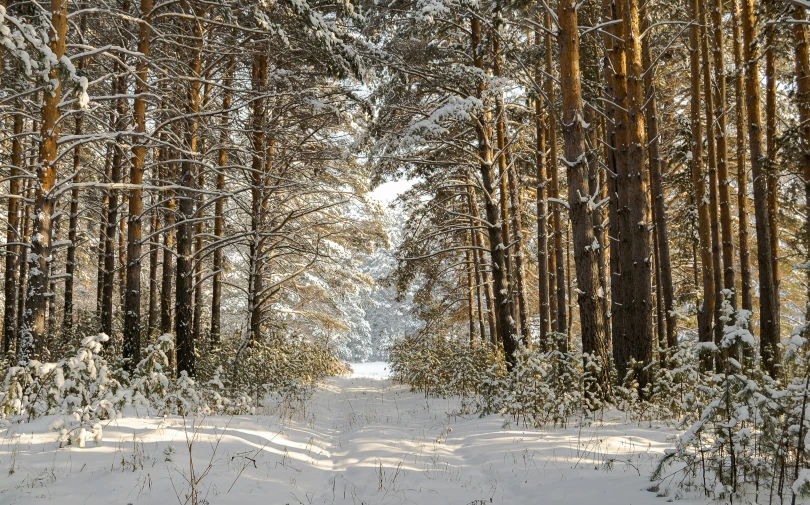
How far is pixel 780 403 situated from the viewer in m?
3.60

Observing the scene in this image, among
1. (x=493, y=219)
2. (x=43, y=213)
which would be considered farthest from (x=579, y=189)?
(x=43, y=213)

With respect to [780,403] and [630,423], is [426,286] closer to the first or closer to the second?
[630,423]

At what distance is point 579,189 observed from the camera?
25.4ft

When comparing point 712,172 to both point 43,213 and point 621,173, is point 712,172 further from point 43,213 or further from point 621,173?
point 43,213

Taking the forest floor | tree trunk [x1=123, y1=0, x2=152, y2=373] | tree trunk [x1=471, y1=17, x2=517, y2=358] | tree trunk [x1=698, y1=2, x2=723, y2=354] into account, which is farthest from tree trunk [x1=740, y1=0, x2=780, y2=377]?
tree trunk [x1=123, y1=0, x2=152, y2=373]

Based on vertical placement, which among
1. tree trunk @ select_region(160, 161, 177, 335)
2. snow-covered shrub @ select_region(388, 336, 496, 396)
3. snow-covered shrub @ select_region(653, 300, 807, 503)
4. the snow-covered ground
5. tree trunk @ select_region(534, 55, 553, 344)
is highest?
tree trunk @ select_region(534, 55, 553, 344)

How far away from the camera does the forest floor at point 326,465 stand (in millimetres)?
3891

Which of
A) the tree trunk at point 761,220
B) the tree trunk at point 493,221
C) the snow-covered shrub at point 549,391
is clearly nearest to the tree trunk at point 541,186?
the tree trunk at point 493,221

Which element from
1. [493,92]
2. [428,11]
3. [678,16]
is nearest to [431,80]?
[493,92]

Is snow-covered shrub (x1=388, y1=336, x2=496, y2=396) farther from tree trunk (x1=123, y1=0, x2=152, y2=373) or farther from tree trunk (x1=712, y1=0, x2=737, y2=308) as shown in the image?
tree trunk (x1=123, y1=0, x2=152, y2=373)

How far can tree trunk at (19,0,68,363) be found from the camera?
23.6ft

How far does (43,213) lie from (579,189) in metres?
7.66

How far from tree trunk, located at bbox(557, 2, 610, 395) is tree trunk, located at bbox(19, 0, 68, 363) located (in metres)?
7.20

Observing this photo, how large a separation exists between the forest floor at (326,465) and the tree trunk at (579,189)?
4.54ft
